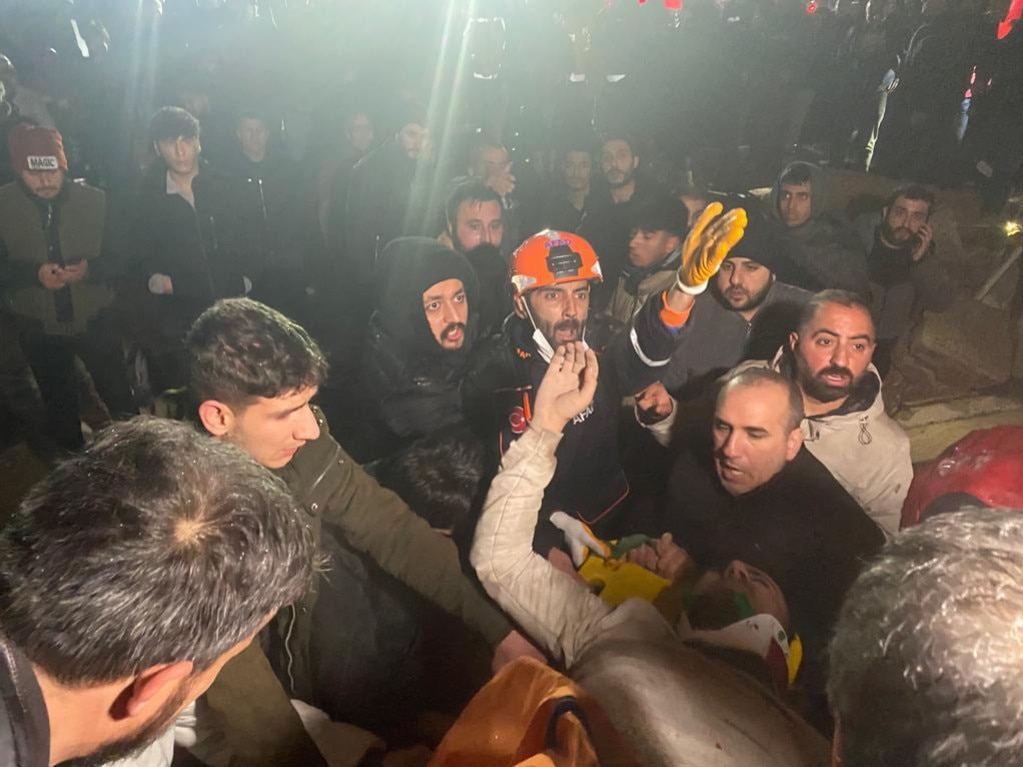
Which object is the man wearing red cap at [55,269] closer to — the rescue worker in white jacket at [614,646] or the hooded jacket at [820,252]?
the rescue worker in white jacket at [614,646]

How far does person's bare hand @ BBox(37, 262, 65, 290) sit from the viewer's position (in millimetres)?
1926

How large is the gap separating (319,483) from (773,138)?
149 centimetres

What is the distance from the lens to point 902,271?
1.52 meters

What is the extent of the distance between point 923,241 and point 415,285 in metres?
1.26

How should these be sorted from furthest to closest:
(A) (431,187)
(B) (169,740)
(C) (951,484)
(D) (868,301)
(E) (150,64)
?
(E) (150,64), (A) (431,187), (D) (868,301), (C) (951,484), (B) (169,740)

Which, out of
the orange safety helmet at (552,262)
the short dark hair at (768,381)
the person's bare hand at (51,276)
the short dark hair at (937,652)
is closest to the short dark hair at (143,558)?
the short dark hair at (937,652)

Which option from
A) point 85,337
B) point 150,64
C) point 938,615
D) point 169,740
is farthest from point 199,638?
point 150,64

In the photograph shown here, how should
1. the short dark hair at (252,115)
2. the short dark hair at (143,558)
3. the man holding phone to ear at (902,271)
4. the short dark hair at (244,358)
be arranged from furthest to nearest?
the short dark hair at (252,115)
the man holding phone to ear at (902,271)
the short dark hair at (244,358)
the short dark hair at (143,558)

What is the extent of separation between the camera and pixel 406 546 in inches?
66.2

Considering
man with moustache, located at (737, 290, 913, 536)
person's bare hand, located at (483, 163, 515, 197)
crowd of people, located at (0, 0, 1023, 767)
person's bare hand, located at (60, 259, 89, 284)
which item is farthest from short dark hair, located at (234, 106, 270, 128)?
man with moustache, located at (737, 290, 913, 536)

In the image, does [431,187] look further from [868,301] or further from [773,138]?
[868,301]

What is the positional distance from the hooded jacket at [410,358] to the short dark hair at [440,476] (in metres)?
0.04

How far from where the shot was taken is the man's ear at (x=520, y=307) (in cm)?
172

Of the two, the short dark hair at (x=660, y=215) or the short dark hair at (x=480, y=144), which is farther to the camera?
the short dark hair at (x=480, y=144)
